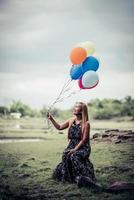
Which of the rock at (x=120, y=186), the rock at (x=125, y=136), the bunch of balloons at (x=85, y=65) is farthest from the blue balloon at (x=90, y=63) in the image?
the rock at (x=120, y=186)

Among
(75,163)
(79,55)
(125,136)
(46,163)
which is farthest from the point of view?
(125,136)

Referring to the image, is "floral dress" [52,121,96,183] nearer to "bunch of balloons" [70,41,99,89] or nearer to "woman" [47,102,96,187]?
"woman" [47,102,96,187]

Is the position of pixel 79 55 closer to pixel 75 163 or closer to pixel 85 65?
pixel 85 65

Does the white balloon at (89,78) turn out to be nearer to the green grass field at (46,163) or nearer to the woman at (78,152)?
the woman at (78,152)

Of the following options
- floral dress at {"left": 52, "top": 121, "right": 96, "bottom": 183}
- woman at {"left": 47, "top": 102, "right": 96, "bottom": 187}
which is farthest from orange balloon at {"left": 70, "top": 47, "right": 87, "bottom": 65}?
floral dress at {"left": 52, "top": 121, "right": 96, "bottom": 183}

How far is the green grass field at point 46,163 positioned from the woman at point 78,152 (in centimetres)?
13

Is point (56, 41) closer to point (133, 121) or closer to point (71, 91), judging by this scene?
point (71, 91)

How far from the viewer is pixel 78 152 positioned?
12.3ft

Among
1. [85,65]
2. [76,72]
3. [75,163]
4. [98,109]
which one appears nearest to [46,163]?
[75,163]

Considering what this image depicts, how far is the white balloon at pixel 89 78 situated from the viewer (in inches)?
150

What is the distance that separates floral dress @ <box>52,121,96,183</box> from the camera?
3715 mm

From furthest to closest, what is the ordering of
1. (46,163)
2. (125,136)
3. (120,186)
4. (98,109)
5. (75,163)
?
1. (98,109)
2. (125,136)
3. (46,163)
4. (75,163)
5. (120,186)

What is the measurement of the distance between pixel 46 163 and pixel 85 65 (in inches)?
54.4

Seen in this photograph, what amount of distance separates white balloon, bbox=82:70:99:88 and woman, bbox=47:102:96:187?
26cm
